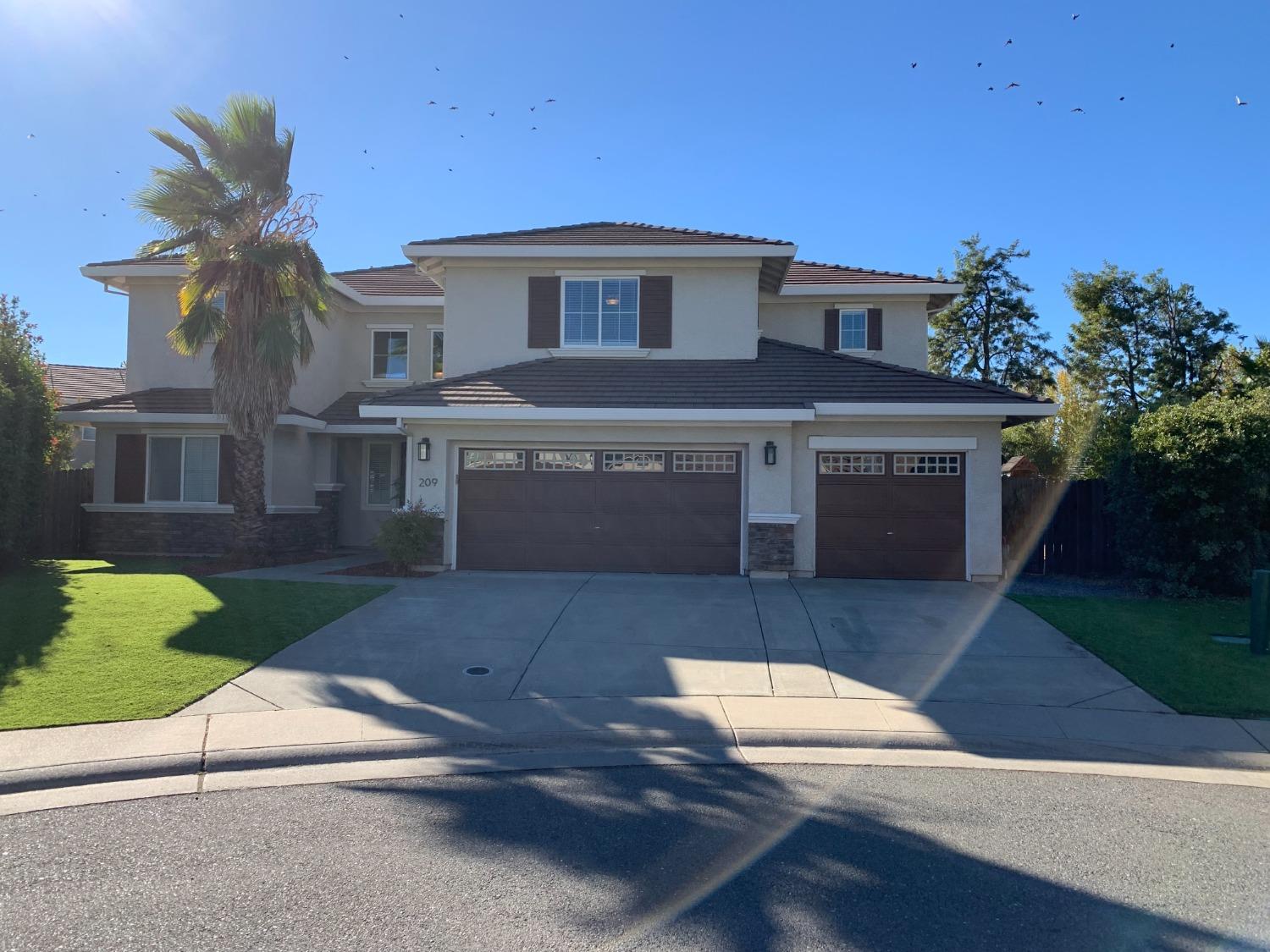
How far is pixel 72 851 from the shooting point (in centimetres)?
492

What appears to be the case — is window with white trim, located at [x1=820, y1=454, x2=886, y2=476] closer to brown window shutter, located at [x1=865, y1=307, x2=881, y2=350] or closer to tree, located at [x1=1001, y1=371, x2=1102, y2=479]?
brown window shutter, located at [x1=865, y1=307, x2=881, y2=350]

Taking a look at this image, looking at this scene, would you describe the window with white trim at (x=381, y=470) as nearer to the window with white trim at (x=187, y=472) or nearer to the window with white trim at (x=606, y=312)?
the window with white trim at (x=187, y=472)

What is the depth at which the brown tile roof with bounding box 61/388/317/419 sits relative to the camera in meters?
17.6

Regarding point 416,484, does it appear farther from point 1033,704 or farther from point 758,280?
point 1033,704

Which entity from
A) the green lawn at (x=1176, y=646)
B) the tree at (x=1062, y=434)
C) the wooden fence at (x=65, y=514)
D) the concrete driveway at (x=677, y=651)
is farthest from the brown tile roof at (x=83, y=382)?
the tree at (x=1062, y=434)

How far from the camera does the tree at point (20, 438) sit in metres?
14.3

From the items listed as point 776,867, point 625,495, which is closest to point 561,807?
point 776,867

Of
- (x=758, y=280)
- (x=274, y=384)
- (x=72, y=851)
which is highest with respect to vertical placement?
(x=758, y=280)

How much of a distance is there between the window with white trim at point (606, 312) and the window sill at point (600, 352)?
0.09m

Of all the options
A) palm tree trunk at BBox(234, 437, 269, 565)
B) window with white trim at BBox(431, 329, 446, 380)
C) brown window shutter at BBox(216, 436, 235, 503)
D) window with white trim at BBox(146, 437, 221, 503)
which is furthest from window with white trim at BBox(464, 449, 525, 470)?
window with white trim at BBox(146, 437, 221, 503)

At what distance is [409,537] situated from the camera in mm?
14344

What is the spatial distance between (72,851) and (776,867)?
155 inches

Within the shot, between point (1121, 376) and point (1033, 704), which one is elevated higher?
point (1121, 376)

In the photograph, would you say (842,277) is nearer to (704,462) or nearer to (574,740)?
(704,462)
